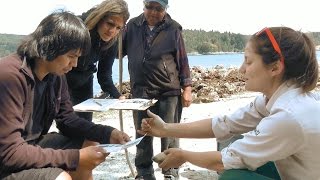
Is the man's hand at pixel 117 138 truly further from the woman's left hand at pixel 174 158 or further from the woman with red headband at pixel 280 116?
the woman with red headband at pixel 280 116

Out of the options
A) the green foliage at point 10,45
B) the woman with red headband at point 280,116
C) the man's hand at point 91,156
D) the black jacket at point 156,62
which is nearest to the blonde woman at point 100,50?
the black jacket at point 156,62

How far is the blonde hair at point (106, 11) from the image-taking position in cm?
329

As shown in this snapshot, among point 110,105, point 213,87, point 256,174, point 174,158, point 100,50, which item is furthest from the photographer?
point 213,87

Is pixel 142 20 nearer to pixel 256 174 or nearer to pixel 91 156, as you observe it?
pixel 91 156

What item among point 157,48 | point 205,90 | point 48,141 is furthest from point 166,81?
point 205,90

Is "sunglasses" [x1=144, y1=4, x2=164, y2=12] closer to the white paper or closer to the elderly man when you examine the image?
the elderly man

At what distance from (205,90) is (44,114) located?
27.0 feet

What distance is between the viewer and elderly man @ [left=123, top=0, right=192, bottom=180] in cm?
383

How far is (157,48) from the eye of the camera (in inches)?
151

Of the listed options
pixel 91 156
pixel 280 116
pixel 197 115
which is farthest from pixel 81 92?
pixel 197 115

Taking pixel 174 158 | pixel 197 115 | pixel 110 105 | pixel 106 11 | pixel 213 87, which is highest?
pixel 106 11

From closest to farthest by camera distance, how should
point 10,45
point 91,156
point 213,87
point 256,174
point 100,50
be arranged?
point 256,174 → point 91,156 → point 10,45 → point 100,50 → point 213,87

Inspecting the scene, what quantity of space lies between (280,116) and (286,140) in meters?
0.12

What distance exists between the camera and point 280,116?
2000mm
